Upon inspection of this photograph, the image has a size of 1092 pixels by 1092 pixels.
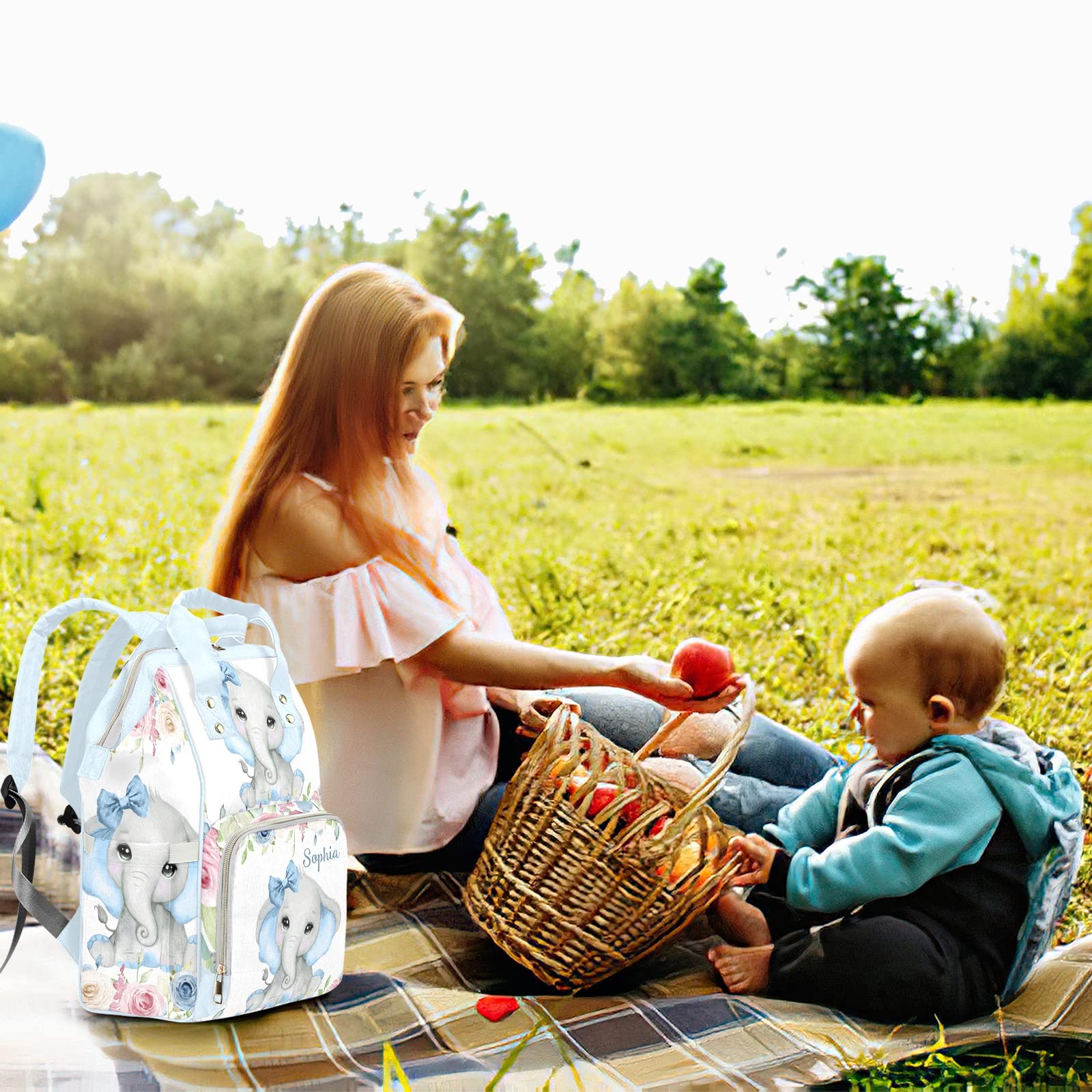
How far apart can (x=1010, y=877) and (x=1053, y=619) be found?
332 centimetres

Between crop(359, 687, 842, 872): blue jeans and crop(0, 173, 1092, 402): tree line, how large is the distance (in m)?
6.44

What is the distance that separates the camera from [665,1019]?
177 cm

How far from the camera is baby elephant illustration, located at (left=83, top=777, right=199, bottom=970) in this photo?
1597 millimetres

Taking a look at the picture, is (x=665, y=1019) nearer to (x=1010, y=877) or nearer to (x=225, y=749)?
(x=1010, y=877)

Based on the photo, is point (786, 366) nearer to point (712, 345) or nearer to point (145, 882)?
point (712, 345)

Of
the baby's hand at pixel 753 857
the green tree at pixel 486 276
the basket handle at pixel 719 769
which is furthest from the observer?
the green tree at pixel 486 276

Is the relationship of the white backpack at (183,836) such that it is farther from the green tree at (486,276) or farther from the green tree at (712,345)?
the green tree at (712,345)

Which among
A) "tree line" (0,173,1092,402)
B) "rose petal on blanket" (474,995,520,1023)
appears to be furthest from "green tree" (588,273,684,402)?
"rose petal on blanket" (474,995,520,1023)

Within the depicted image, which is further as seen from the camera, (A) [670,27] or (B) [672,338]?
(B) [672,338]

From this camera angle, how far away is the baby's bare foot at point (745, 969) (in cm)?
195

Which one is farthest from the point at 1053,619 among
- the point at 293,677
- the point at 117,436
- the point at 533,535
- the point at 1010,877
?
the point at 117,436

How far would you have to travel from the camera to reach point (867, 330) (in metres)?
8.80

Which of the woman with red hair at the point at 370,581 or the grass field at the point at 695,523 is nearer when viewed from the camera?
the woman with red hair at the point at 370,581

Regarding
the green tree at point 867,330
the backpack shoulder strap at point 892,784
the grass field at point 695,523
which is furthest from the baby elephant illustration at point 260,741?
the green tree at point 867,330
